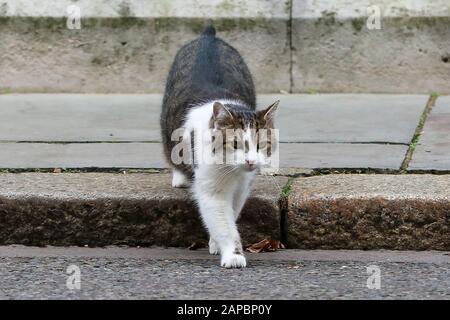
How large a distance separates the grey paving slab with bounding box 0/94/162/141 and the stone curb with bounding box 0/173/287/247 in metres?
1.16

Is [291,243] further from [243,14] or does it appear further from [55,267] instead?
[243,14]

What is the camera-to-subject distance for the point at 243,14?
6.98 meters

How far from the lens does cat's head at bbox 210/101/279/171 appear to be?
4176mm

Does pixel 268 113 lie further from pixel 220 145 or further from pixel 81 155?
pixel 81 155

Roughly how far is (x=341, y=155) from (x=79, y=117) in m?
1.79

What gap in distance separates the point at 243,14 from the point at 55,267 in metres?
3.29

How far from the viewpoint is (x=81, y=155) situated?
524 cm

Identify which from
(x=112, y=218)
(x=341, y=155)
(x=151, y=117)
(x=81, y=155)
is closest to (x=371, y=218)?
(x=341, y=155)

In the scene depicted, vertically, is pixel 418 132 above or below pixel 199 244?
above

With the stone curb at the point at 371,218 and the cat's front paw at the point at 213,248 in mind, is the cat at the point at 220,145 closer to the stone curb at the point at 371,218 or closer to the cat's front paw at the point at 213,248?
the cat's front paw at the point at 213,248

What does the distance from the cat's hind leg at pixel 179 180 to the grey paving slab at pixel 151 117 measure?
970 millimetres

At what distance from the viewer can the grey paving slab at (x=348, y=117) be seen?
18.5 ft

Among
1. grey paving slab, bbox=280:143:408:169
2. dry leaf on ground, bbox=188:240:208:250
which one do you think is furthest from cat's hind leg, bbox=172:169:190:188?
grey paving slab, bbox=280:143:408:169
